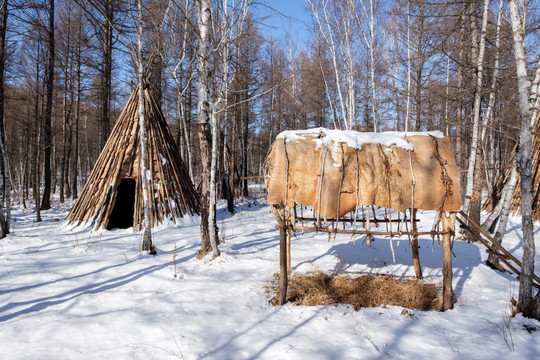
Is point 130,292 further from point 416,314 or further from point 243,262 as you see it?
point 416,314

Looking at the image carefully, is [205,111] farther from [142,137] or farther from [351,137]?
[351,137]

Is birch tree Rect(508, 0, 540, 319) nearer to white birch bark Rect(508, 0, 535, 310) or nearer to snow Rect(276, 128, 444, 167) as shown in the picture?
white birch bark Rect(508, 0, 535, 310)

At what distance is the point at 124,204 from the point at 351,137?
8.31m

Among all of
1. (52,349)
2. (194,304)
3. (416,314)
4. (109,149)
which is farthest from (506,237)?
(109,149)

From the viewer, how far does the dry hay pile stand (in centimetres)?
414

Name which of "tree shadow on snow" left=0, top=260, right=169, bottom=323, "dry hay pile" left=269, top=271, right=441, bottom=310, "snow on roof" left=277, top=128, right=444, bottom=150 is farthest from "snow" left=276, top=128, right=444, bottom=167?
"tree shadow on snow" left=0, top=260, right=169, bottom=323

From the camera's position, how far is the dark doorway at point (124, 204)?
371 inches

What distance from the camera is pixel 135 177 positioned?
8.59m

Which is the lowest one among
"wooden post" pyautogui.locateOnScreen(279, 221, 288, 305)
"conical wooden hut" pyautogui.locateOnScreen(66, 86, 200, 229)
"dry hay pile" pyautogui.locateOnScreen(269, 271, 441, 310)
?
"dry hay pile" pyautogui.locateOnScreen(269, 271, 441, 310)

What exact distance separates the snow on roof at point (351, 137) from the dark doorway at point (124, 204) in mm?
7063

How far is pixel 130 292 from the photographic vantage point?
4.32m

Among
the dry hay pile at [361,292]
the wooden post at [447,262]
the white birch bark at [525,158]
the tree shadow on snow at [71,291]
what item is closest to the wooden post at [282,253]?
the dry hay pile at [361,292]

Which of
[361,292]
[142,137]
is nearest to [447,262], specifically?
[361,292]

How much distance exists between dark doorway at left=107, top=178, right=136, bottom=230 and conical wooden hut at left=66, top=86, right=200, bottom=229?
0.31ft
